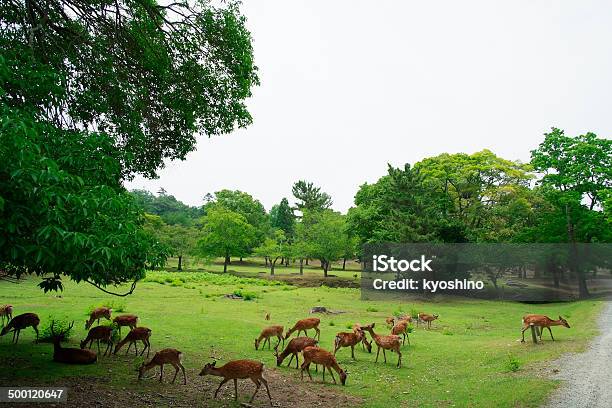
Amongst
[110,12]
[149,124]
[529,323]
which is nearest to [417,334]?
[529,323]

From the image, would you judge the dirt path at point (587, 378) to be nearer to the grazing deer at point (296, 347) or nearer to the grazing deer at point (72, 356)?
the grazing deer at point (296, 347)

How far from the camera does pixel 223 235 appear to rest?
5581 cm

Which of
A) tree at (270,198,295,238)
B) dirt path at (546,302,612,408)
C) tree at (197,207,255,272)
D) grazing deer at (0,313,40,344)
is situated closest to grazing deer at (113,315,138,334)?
grazing deer at (0,313,40,344)

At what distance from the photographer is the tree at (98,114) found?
5008 millimetres

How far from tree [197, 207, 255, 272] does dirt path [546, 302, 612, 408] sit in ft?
149

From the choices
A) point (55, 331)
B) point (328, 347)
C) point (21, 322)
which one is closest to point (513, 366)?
point (328, 347)

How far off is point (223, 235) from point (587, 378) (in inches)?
1913

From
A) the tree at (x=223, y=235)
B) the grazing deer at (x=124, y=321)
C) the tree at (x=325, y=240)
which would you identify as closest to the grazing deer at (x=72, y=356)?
the grazing deer at (x=124, y=321)

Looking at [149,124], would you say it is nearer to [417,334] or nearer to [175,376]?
[175,376]

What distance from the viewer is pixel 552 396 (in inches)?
360

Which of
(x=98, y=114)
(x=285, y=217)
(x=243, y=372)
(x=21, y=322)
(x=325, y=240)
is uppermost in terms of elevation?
(x=285, y=217)

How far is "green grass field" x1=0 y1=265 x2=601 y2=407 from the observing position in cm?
939

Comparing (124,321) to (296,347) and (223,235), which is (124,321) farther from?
(223,235)

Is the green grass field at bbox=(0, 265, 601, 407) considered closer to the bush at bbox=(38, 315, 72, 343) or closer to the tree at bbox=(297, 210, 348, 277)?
the bush at bbox=(38, 315, 72, 343)
